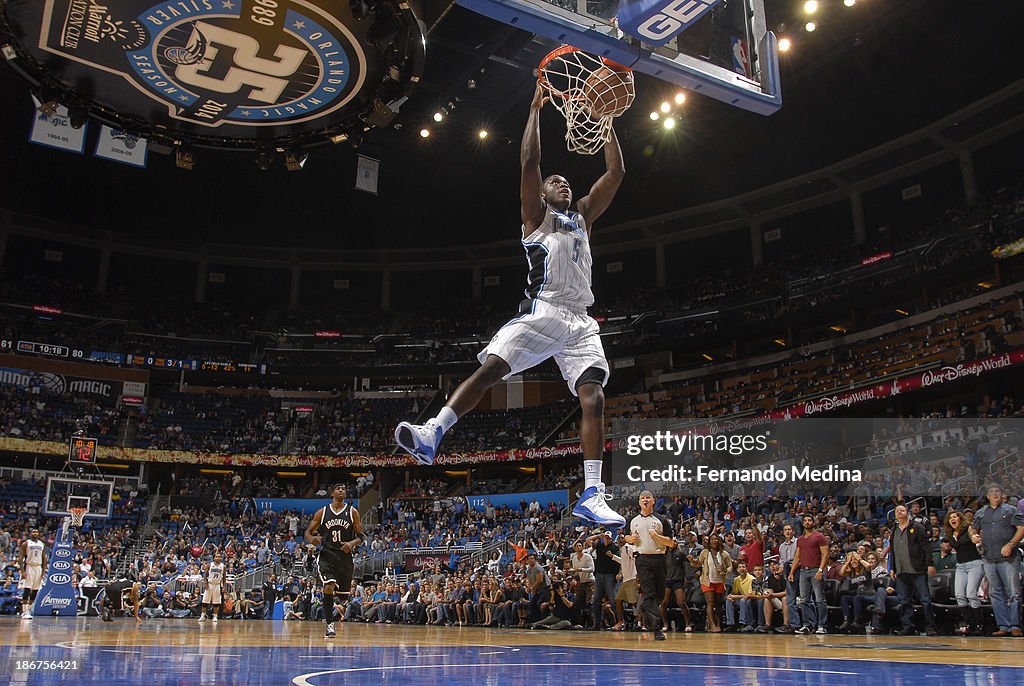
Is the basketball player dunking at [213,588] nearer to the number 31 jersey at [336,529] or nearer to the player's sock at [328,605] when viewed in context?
the player's sock at [328,605]

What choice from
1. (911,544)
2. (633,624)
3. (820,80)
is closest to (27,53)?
(633,624)

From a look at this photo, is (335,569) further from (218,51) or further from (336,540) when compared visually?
(218,51)

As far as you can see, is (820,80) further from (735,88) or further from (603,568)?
(735,88)

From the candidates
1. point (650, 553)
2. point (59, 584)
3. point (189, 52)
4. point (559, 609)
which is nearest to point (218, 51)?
point (189, 52)

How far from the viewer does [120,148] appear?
2011cm

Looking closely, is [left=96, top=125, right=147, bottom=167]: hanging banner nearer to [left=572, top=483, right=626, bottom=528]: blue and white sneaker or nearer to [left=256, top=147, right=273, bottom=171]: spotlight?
[left=256, top=147, right=273, bottom=171]: spotlight

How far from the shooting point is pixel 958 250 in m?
23.7

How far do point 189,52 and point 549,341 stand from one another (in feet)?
26.3

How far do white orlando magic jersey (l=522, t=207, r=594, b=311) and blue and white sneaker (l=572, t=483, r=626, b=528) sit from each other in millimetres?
1031

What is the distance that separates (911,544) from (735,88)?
5.97 m

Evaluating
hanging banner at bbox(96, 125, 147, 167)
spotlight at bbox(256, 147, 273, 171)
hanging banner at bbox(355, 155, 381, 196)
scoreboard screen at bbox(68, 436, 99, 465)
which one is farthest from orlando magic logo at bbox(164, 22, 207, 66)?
scoreboard screen at bbox(68, 436, 99, 465)

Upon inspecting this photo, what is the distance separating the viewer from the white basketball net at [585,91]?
537cm

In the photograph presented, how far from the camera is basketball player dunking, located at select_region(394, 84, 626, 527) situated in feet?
14.4

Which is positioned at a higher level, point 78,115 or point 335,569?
point 78,115
